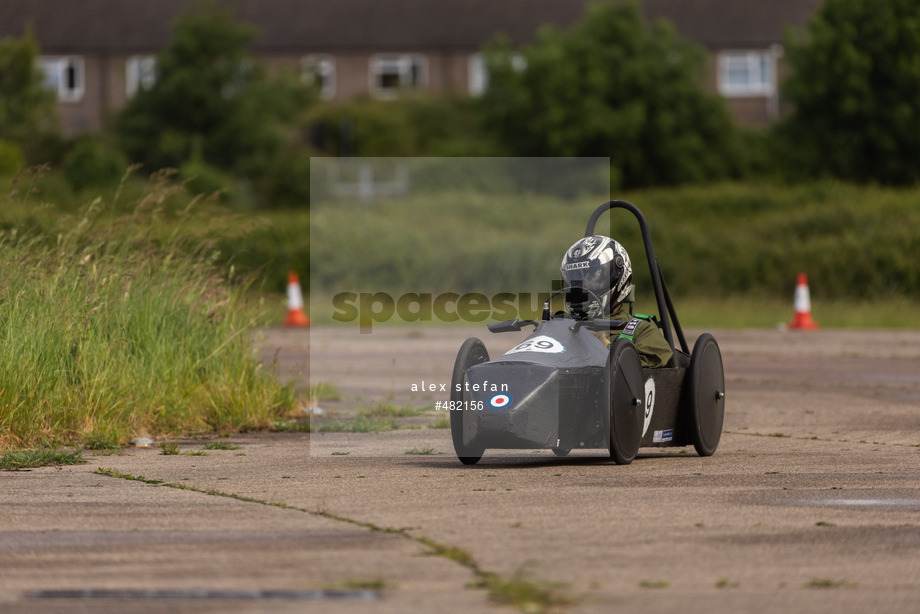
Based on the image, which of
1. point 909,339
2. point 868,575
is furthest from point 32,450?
point 909,339

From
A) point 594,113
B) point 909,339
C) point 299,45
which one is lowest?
point 909,339

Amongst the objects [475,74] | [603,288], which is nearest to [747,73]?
[475,74]

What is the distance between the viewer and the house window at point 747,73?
6638 cm

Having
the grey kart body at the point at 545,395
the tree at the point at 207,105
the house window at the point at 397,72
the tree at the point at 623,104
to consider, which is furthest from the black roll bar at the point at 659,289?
the house window at the point at 397,72

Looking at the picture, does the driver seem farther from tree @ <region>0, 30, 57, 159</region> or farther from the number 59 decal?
tree @ <region>0, 30, 57, 159</region>

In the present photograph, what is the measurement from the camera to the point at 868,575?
6164 millimetres

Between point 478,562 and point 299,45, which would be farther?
point 299,45

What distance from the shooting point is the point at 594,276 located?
394 inches

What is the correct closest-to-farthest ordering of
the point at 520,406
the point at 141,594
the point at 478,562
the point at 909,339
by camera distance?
the point at 141,594 < the point at 478,562 < the point at 520,406 < the point at 909,339

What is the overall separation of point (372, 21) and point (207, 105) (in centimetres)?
1975

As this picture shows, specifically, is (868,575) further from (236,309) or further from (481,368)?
(236,309)

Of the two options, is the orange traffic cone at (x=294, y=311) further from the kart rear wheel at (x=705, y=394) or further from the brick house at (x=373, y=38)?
the brick house at (x=373, y=38)

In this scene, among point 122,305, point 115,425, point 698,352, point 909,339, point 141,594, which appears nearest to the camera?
point 141,594

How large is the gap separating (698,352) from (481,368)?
1709 mm
